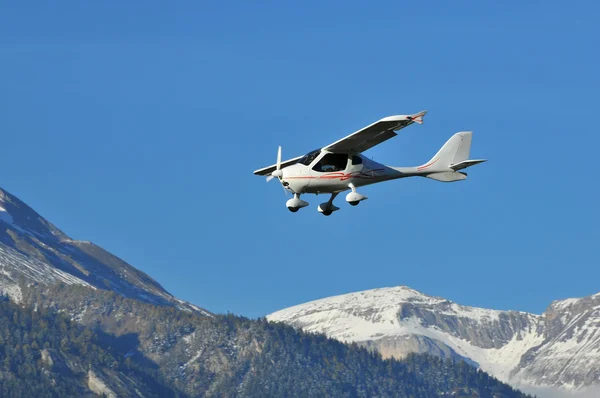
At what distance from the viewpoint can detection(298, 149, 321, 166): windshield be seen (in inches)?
4355

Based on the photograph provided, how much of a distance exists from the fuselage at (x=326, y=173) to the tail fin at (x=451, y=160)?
1081 cm

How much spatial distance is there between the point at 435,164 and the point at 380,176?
Answer: 370 inches

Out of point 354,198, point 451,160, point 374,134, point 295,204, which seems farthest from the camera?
point 451,160

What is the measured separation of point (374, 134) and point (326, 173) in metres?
5.08

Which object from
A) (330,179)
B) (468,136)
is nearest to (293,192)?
(330,179)

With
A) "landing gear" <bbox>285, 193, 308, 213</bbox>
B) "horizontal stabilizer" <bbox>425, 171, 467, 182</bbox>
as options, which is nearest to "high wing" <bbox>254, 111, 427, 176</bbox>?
"landing gear" <bbox>285, 193, 308, 213</bbox>

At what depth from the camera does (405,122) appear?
346 feet

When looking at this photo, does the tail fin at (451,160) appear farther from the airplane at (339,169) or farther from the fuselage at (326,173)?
the fuselage at (326,173)

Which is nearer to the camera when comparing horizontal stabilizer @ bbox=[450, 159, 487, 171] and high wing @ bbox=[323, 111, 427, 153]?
high wing @ bbox=[323, 111, 427, 153]

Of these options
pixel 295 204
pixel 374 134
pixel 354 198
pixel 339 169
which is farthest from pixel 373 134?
pixel 295 204

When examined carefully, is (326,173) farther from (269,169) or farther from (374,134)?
(269,169)

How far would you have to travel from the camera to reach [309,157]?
111 m

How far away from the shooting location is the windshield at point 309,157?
111 metres

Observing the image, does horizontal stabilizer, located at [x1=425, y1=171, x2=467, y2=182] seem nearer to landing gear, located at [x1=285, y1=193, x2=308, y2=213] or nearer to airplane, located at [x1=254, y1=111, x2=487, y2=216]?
airplane, located at [x1=254, y1=111, x2=487, y2=216]
